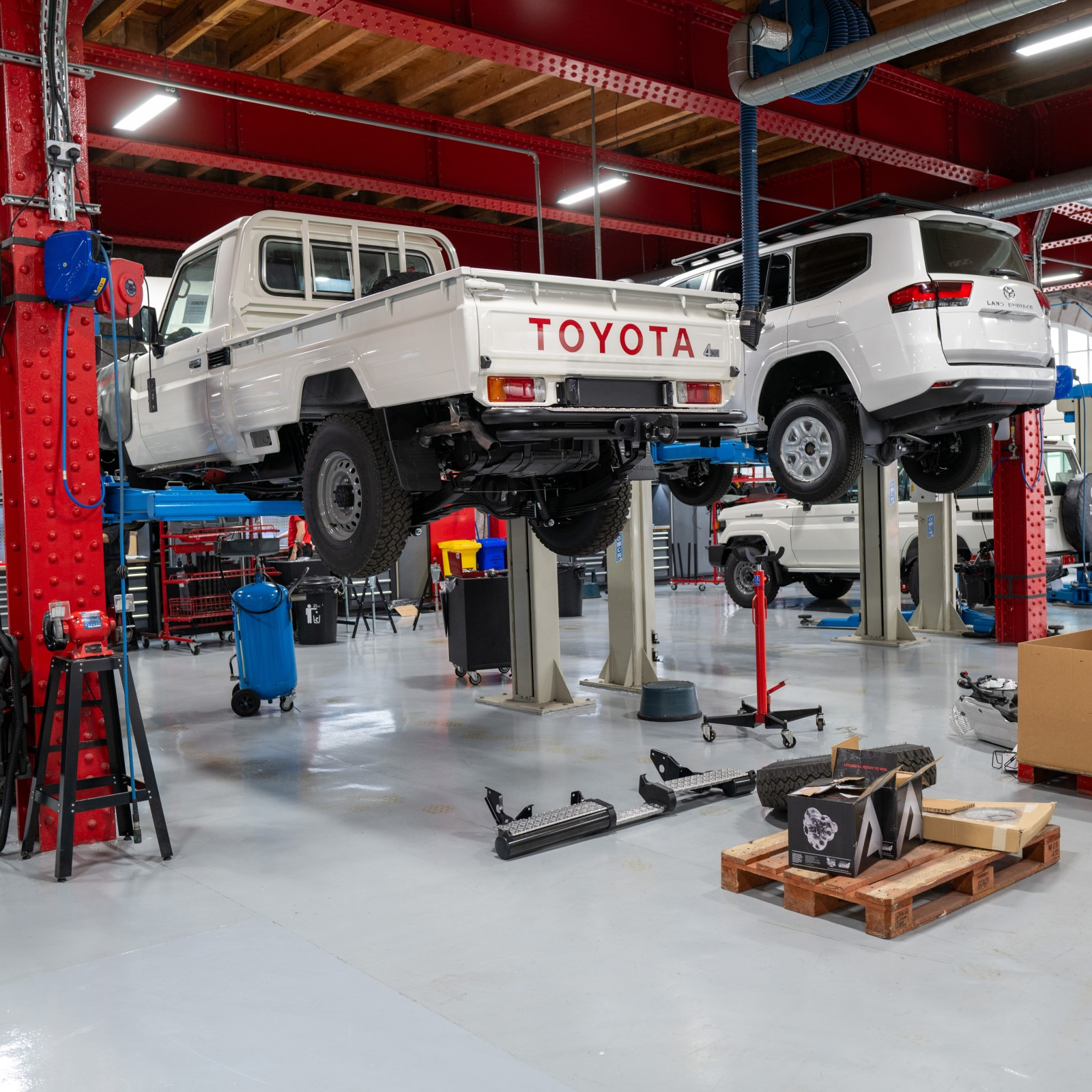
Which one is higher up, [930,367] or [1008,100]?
[1008,100]

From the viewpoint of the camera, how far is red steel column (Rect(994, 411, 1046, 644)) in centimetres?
1147

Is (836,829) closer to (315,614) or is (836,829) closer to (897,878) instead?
(897,878)

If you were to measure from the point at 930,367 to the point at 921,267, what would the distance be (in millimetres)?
648

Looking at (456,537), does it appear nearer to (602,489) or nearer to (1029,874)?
(602,489)

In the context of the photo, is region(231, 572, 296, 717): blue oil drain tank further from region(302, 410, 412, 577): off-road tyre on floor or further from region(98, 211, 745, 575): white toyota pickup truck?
region(302, 410, 412, 577): off-road tyre on floor

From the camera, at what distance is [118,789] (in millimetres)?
5328

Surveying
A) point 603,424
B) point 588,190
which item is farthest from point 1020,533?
point 603,424

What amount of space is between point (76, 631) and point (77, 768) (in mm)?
638

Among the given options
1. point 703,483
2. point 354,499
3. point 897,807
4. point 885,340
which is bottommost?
point 897,807

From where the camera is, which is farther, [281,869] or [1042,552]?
[1042,552]

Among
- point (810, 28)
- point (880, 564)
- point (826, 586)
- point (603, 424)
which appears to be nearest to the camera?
point (603, 424)

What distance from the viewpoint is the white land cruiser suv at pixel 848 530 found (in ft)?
46.8

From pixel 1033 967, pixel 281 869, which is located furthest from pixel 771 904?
pixel 281 869

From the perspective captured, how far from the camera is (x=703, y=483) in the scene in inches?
362
